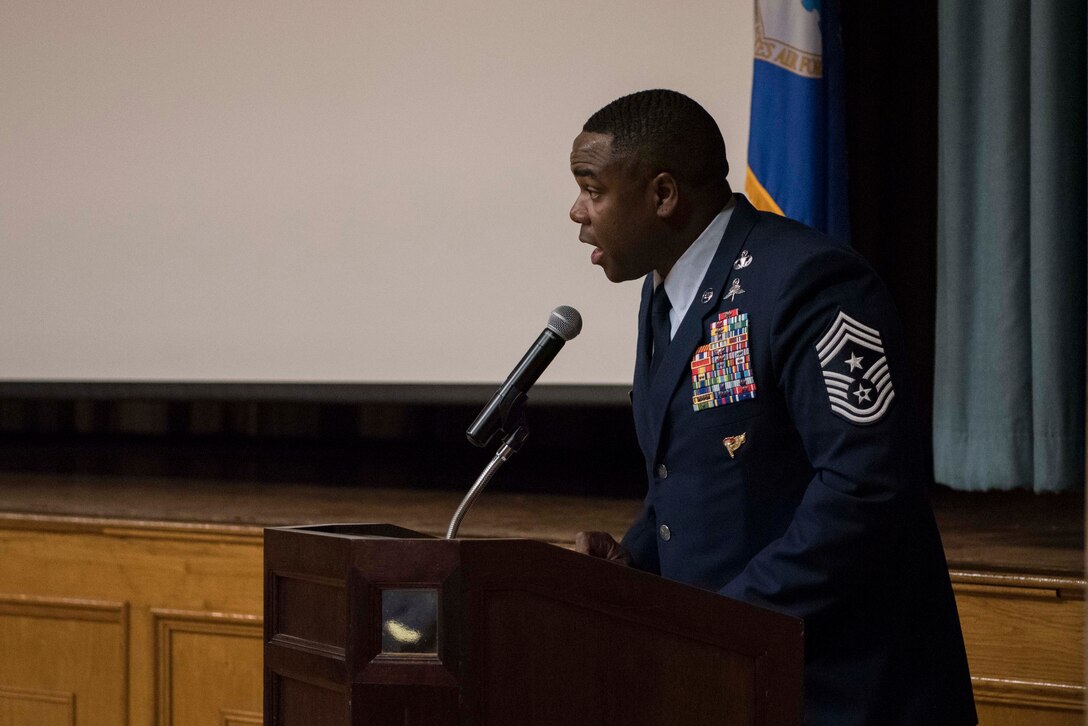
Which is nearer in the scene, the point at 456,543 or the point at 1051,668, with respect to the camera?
the point at 456,543

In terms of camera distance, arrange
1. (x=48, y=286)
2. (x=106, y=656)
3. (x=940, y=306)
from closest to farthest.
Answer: (x=940, y=306) < (x=106, y=656) < (x=48, y=286)

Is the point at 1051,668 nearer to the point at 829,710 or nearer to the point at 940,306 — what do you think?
the point at 940,306

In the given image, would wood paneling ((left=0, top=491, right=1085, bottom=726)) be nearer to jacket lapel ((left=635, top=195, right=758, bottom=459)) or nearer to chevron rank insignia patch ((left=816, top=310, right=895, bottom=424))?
jacket lapel ((left=635, top=195, right=758, bottom=459))

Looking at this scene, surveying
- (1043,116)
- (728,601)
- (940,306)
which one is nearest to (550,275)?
(940,306)

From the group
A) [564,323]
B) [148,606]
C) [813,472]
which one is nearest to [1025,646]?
[813,472]

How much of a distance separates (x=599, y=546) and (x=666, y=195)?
450mm

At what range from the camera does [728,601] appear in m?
1.18

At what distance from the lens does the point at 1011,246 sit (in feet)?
8.53

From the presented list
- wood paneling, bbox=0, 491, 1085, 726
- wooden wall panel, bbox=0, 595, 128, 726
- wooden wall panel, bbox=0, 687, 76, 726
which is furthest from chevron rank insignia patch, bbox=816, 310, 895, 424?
wooden wall panel, bbox=0, 687, 76, 726

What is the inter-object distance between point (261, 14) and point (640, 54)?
1122 millimetres

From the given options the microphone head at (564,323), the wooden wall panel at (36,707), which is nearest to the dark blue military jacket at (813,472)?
the microphone head at (564,323)

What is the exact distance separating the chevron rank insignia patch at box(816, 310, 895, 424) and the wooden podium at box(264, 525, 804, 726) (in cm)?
24

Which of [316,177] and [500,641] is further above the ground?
[316,177]

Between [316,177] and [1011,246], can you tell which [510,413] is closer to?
[1011,246]
